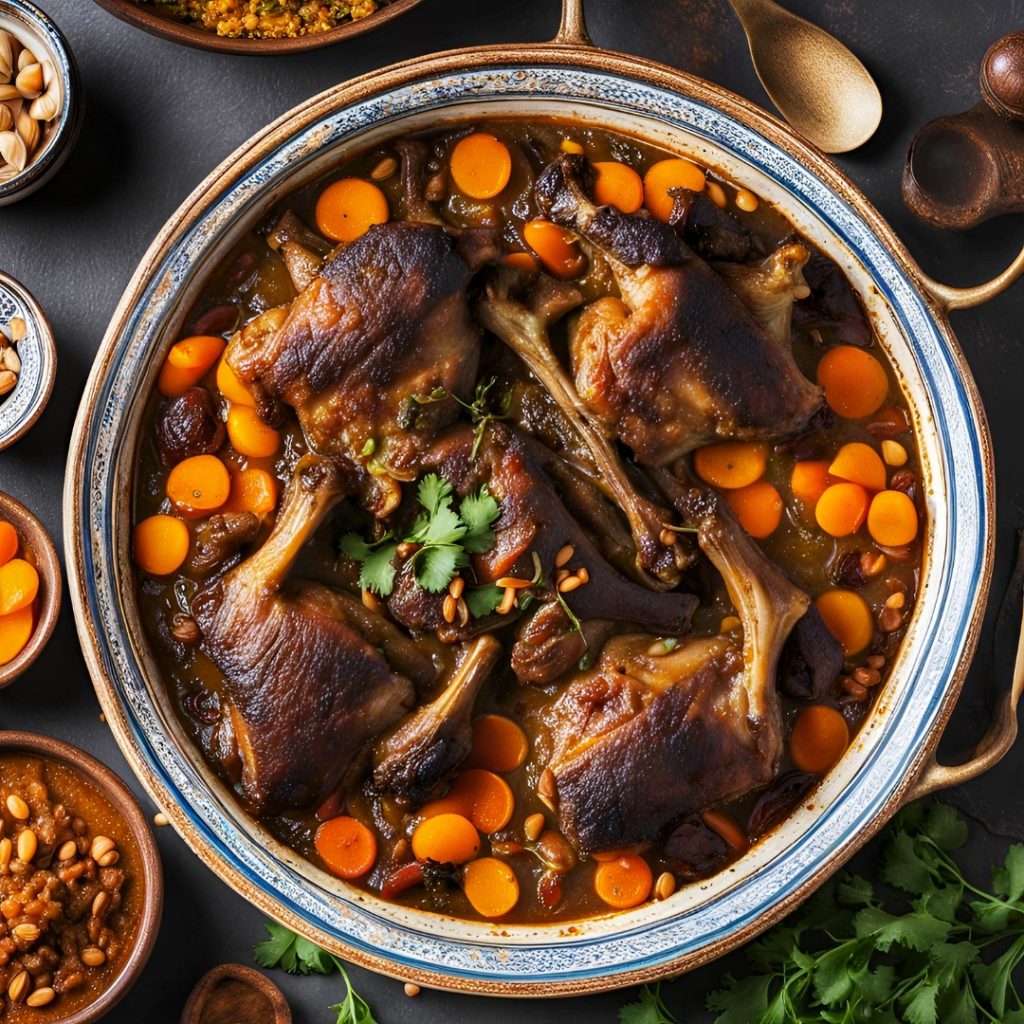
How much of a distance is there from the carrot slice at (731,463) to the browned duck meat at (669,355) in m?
0.16

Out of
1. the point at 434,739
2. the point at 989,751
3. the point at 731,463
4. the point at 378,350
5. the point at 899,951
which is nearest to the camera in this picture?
A: the point at 378,350

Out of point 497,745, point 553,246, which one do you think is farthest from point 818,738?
point 553,246

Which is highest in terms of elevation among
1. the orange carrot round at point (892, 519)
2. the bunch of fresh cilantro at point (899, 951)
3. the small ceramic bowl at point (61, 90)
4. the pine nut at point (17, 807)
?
the small ceramic bowl at point (61, 90)

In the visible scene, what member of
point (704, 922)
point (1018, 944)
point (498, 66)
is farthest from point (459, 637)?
point (1018, 944)

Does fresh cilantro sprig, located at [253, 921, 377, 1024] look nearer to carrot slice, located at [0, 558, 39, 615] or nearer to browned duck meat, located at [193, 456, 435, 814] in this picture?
browned duck meat, located at [193, 456, 435, 814]

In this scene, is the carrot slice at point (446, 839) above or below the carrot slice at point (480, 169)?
below

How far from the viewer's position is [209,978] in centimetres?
432

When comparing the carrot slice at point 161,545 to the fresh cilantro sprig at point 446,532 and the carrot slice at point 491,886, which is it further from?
the carrot slice at point 491,886

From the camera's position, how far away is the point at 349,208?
13.6ft

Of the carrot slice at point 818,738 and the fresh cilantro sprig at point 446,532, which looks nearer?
the fresh cilantro sprig at point 446,532

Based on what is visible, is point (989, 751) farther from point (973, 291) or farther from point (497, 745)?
point (497, 745)

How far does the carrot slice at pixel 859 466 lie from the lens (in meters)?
4.16

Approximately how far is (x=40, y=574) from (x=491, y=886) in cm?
210

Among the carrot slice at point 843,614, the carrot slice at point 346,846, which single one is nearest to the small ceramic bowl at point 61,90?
the carrot slice at point 346,846
